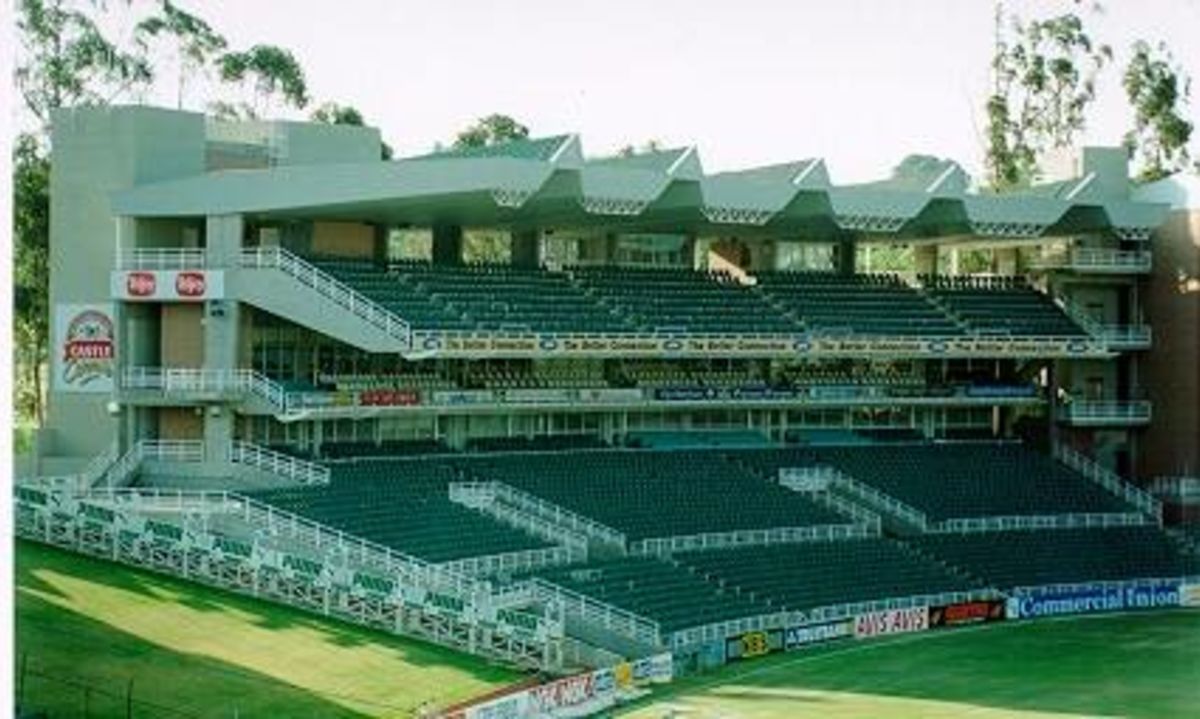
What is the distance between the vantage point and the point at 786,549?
38719 mm

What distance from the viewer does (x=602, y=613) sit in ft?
105

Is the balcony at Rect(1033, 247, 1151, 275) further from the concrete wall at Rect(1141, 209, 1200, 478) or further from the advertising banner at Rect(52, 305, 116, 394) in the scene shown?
the advertising banner at Rect(52, 305, 116, 394)

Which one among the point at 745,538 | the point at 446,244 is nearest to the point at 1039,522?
the point at 745,538

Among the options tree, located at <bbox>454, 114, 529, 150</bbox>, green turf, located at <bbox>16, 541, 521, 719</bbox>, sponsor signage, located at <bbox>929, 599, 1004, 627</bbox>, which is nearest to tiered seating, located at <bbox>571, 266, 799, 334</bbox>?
sponsor signage, located at <bbox>929, 599, 1004, 627</bbox>

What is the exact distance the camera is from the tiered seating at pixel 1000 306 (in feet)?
155

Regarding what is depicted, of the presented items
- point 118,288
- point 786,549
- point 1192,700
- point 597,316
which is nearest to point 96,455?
point 118,288

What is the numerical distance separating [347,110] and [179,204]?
14702 mm

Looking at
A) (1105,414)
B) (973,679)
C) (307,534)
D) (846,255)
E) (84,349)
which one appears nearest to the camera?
(973,679)

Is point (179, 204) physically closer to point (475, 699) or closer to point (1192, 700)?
point (475, 699)

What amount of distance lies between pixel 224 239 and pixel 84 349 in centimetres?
341

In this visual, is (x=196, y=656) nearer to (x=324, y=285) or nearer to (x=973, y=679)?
(x=324, y=285)

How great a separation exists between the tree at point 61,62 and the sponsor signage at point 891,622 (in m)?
19.2

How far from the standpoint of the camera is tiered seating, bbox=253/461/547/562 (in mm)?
32750

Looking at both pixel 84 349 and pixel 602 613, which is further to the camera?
pixel 84 349
